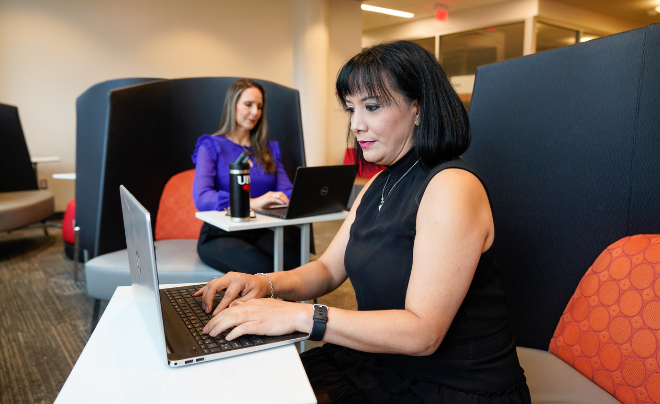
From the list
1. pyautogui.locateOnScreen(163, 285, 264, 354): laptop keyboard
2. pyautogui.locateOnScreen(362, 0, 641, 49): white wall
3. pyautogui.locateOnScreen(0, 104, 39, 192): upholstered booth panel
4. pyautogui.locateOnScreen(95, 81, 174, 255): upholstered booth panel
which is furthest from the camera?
pyautogui.locateOnScreen(362, 0, 641, 49): white wall

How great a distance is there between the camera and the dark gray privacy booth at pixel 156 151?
2.18 meters

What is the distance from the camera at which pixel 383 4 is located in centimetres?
757

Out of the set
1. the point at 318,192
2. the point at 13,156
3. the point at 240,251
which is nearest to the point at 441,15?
the point at 13,156

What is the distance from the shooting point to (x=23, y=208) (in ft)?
13.3

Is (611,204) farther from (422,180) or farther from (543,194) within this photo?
(422,180)

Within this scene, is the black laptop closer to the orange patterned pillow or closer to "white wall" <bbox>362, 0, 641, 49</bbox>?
the orange patterned pillow

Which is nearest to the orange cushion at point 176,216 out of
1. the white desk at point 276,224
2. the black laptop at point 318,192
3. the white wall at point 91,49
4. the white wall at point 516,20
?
the white desk at point 276,224

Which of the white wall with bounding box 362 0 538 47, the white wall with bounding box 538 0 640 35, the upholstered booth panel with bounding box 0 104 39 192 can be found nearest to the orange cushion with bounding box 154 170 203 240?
the upholstered booth panel with bounding box 0 104 39 192

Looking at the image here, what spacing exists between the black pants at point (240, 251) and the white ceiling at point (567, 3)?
19.1ft

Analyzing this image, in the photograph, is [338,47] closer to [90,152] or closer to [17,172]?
[17,172]

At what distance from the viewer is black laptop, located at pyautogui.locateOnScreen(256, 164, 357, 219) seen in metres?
1.99

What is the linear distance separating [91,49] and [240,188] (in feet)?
15.3

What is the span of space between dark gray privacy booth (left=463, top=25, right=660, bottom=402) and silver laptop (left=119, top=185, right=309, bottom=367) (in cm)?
72

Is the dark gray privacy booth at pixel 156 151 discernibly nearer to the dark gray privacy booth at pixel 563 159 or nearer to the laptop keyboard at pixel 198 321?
the laptop keyboard at pixel 198 321
